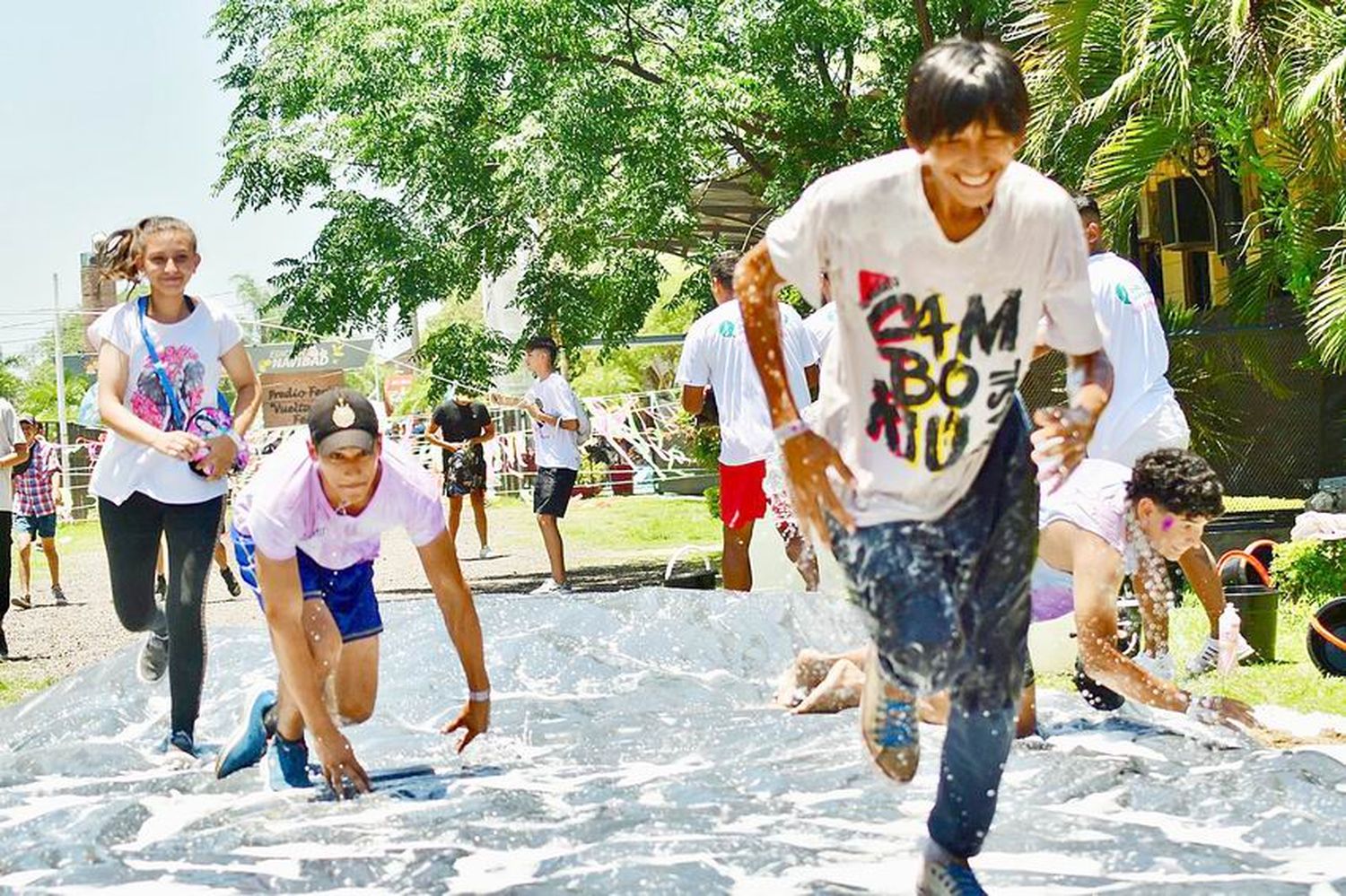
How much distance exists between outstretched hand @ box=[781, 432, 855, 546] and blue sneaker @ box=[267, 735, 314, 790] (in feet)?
9.36

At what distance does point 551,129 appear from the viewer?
13891mm

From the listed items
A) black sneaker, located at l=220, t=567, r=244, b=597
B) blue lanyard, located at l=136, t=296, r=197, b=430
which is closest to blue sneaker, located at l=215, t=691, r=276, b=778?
blue lanyard, located at l=136, t=296, r=197, b=430

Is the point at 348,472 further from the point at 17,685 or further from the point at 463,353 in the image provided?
the point at 463,353

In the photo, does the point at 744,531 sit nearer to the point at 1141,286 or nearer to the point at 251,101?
the point at 1141,286

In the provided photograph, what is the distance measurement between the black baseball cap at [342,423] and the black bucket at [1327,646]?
426 cm

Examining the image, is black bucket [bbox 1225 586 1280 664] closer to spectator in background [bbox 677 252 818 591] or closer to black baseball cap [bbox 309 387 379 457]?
spectator in background [bbox 677 252 818 591]

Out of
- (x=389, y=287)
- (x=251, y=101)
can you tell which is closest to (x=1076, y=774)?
(x=389, y=287)

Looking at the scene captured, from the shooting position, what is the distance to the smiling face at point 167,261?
705cm

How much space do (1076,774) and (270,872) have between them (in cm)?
253

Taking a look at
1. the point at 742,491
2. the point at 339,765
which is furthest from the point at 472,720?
the point at 742,491

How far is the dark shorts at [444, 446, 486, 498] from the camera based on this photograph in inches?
712

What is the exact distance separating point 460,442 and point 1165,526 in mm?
12219

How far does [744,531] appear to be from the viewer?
10891 millimetres

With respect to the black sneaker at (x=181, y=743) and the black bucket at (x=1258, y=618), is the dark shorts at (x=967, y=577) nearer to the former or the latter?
the black sneaker at (x=181, y=743)
